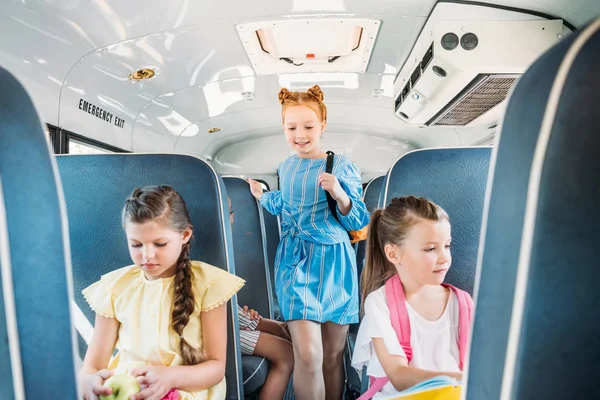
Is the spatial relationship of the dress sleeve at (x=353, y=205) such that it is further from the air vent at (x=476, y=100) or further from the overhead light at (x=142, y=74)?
the overhead light at (x=142, y=74)

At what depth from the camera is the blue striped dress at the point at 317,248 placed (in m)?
1.98

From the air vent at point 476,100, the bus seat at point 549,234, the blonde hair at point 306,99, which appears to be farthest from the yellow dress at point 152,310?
the air vent at point 476,100

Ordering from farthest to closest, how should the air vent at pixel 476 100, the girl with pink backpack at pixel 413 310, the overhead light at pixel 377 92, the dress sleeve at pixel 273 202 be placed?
the overhead light at pixel 377 92 → the air vent at pixel 476 100 → the dress sleeve at pixel 273 202 → the girl with pink backpack at pixel 413 310

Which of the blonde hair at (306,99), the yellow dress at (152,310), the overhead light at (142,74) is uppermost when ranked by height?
the overhead light at (142,74)

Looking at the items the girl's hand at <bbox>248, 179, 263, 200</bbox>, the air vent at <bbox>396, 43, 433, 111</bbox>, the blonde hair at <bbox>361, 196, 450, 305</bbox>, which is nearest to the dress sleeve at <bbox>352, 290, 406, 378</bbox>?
the blonde hair at <bbox>361, 196, 450, 305</bbox>

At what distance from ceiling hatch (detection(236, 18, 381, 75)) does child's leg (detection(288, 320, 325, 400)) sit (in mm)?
2371

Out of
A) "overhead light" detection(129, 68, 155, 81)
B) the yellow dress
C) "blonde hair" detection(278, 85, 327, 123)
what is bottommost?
the yellow dress

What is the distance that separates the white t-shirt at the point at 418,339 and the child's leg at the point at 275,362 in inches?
24.1

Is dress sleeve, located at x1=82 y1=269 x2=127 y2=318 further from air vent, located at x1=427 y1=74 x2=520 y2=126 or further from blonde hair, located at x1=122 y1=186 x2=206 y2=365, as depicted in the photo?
air vent, located at x1=427 y1=74 x2=520 y2=126

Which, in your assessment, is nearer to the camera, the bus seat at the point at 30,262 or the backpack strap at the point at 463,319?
the bus seat at the point at 30,262

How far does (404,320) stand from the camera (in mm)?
1435

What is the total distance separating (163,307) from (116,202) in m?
0.46

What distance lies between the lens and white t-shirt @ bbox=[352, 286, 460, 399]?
138cm

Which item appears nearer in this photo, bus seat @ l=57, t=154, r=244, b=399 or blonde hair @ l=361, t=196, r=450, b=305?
blonde hair @ l=361, t=196, r=450, b=305
